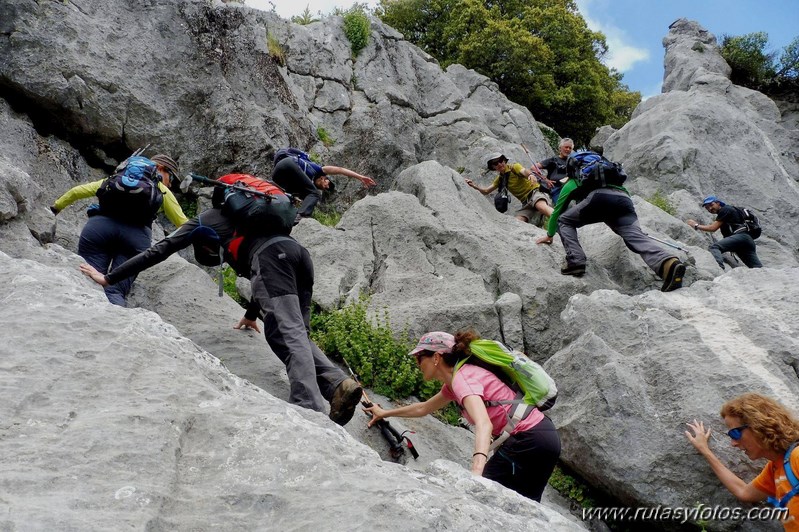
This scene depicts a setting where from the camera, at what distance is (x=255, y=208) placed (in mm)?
7004

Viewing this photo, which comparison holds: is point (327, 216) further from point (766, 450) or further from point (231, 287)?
point (766, 450)

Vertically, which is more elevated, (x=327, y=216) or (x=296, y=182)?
(x=296, y=182)

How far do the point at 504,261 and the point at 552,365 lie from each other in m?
3.40

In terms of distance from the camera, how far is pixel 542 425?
19.4 ft

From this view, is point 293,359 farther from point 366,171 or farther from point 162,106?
point 366,171

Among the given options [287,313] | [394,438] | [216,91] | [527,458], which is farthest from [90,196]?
[216,91]

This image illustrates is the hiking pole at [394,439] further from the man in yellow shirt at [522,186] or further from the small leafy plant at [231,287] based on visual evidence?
the man in yellow shirt at [522,186]

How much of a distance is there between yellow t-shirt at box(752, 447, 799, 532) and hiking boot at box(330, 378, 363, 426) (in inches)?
159

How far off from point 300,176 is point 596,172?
17.6 ft

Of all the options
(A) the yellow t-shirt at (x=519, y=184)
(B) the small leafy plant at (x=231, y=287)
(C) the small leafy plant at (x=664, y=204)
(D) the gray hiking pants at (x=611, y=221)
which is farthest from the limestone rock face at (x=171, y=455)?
(C) the small leafy plant at (x=664, y=204)

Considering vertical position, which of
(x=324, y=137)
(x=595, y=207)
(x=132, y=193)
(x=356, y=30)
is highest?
(x=356, y=30)

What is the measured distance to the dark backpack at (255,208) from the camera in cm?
704

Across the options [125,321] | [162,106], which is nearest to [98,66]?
[162,106]

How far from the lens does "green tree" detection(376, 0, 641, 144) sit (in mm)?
28828
